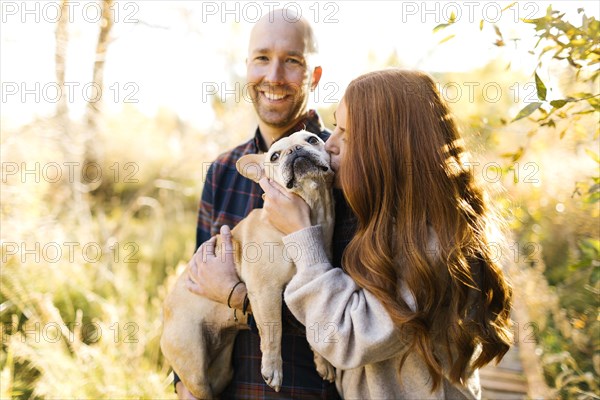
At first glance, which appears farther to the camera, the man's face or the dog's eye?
the man's face

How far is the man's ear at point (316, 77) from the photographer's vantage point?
343cm

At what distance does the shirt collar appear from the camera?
10.9 feet

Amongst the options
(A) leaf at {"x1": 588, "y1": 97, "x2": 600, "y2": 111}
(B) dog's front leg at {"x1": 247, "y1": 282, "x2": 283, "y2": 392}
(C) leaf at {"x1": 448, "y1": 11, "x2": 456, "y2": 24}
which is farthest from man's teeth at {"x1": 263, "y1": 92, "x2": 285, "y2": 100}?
(A) leaf at {"x1": 588, "y1": 97, "x2": 600, "y2": 111}

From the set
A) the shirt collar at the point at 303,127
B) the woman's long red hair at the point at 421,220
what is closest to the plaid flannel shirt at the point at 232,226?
the shirt collar at the point at 303,127

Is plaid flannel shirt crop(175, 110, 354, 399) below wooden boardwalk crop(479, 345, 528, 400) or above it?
above

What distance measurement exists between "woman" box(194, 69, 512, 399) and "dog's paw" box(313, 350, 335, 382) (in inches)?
3.1

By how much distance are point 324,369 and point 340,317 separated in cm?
49

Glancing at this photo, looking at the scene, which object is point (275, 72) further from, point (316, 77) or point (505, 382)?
point (505, 382)

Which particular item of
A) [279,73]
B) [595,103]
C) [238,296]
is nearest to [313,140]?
[279,73]

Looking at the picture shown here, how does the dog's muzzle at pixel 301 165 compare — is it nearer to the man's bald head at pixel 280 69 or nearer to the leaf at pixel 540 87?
the man's bald head at pixel 280 69

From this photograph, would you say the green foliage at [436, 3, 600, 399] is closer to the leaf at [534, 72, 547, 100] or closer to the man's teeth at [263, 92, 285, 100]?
the leaf at [534, 72, 547, 100]

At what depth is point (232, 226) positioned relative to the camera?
3.25 metres

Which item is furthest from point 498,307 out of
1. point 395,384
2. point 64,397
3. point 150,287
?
point 150,287

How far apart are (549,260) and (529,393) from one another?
3.36 m
